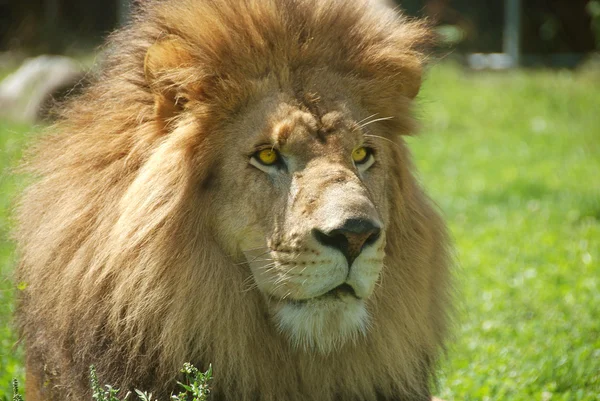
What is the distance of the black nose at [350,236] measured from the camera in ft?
8.52

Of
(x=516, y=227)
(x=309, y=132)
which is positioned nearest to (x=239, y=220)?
(x=309, y=132)

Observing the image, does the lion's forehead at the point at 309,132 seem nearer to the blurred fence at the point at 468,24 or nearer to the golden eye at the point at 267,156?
the golden eye at the point at 267,156

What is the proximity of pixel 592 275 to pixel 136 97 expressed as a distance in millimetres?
4444

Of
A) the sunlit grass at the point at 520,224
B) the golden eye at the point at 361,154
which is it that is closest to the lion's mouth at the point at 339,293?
the golden eye at the point at 361,154

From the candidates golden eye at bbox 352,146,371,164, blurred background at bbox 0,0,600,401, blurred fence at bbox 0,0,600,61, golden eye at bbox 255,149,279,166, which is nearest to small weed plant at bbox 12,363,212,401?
golden eye at bbox 255,149,279,166

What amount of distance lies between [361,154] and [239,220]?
540 mm

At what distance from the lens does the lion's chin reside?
9.07 feet

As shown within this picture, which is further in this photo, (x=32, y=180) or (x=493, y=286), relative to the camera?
(x=493, y=286)

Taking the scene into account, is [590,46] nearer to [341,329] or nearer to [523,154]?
[523,154]

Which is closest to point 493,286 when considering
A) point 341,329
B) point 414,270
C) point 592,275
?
point 592,275

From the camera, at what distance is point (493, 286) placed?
629 cm

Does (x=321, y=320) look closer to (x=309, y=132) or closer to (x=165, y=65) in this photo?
(x=309, y=132)

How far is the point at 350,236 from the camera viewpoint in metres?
2.60

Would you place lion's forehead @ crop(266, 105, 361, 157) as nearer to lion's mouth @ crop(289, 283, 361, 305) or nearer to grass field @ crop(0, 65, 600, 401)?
lion's mouth @ crop(289, 283, 361, 305)
